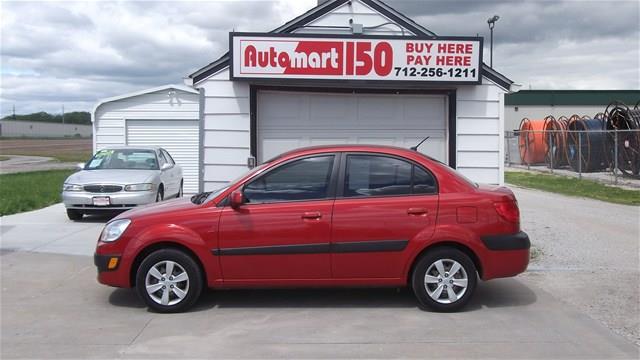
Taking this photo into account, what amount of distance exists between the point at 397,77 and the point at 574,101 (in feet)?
136

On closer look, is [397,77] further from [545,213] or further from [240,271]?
[545,213]

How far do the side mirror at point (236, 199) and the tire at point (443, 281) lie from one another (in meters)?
1.80

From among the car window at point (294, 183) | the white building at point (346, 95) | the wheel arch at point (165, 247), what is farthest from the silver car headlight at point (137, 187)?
the car window at point (294, 183)

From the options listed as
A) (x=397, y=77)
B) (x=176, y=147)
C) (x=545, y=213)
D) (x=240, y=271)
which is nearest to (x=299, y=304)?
(x=240, y=271)

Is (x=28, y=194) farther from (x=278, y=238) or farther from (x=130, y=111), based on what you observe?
(x=278, y=238)

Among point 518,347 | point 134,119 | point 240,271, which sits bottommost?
point 518,347

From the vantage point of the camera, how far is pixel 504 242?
248 inches

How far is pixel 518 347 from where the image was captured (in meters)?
5.31

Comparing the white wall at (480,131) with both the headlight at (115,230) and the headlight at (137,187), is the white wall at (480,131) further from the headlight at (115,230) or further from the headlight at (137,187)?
the headlight at (137,187)

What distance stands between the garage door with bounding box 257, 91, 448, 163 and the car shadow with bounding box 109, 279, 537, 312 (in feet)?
10.9

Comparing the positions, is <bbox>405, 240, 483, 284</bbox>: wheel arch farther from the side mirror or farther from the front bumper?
the front bumper

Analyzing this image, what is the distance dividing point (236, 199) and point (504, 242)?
2.61 meters

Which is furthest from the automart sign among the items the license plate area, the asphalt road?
the asphalt road

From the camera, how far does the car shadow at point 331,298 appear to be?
21.6 ft
